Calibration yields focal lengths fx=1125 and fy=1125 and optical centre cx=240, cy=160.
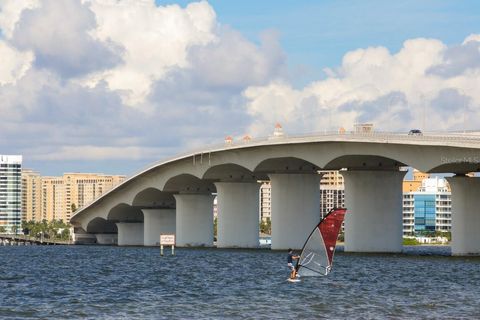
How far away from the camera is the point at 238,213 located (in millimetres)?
143000

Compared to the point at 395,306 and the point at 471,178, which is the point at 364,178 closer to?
the point at 471,178

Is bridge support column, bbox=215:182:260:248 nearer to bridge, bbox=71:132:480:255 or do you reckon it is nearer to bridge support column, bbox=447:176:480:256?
bridge, bbox=71:132:480:255

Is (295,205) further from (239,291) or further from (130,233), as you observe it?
(239,291)

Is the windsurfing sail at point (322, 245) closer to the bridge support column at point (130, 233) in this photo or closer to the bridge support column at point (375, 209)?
the bridge support column at point (375, 209)

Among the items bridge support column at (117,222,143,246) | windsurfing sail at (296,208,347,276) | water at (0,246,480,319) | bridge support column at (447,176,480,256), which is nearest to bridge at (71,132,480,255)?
bridge support column at (447,176,480,256)

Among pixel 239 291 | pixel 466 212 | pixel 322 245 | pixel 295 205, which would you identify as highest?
pixel 295 205

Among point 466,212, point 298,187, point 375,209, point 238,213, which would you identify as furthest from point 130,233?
point 466,212

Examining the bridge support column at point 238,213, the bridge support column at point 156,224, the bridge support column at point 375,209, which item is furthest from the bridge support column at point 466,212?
the bridge support column at point 156,224

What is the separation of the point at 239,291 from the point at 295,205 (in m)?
64.1

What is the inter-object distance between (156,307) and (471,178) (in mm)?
56071

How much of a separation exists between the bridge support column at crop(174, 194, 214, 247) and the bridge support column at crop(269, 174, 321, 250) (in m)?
27.4

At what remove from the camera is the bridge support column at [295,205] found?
12925 centimetres

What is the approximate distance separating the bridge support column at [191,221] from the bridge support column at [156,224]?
1484 cm

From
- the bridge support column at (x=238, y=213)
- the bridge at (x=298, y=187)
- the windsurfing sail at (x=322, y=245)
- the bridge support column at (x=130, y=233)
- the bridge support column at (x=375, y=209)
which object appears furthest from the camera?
the bridge support column at (x=130, y=233)
